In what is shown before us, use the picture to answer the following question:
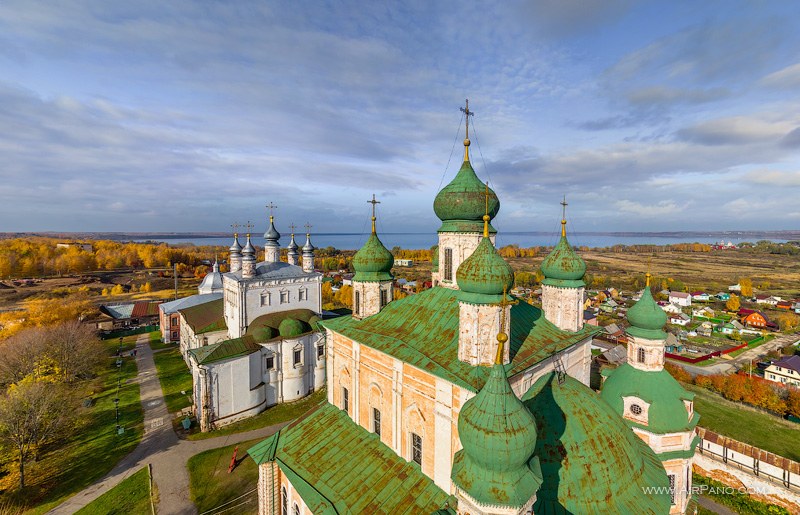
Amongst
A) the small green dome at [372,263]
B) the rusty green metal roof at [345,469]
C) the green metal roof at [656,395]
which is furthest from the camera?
the small green dome at [372,263]

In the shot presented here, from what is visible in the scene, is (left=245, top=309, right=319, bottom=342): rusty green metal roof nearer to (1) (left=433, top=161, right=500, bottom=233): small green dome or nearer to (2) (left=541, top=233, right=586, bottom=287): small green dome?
(1) (left=433, top=161, right=500, bottom=233): small green dome

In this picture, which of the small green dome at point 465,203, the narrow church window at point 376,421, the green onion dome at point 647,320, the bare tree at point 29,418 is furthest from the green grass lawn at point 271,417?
the green onion dome at point 647,320

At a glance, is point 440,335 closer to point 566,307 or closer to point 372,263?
point 372,263

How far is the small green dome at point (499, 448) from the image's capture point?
6602 mm

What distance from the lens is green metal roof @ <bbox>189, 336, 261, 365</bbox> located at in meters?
21.2

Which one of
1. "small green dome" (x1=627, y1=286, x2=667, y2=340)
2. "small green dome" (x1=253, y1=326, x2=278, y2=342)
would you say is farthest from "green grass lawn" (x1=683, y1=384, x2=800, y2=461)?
"small green dome" (x1=253, y1=326, x2=278, y2=342)

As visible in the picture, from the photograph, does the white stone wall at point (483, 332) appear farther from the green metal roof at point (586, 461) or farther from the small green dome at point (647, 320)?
the small green dome at point (647, 320)

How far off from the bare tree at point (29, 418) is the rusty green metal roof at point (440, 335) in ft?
53.3

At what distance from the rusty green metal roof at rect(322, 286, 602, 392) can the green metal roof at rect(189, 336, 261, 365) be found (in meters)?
11.5

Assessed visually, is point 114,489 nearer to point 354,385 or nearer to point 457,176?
point 354,385

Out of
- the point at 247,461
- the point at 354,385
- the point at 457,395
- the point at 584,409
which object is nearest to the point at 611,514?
the point at 584,409

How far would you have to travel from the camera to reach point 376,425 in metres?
12.7

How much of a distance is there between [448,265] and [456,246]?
851 millimetres

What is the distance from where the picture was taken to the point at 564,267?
13539mm
